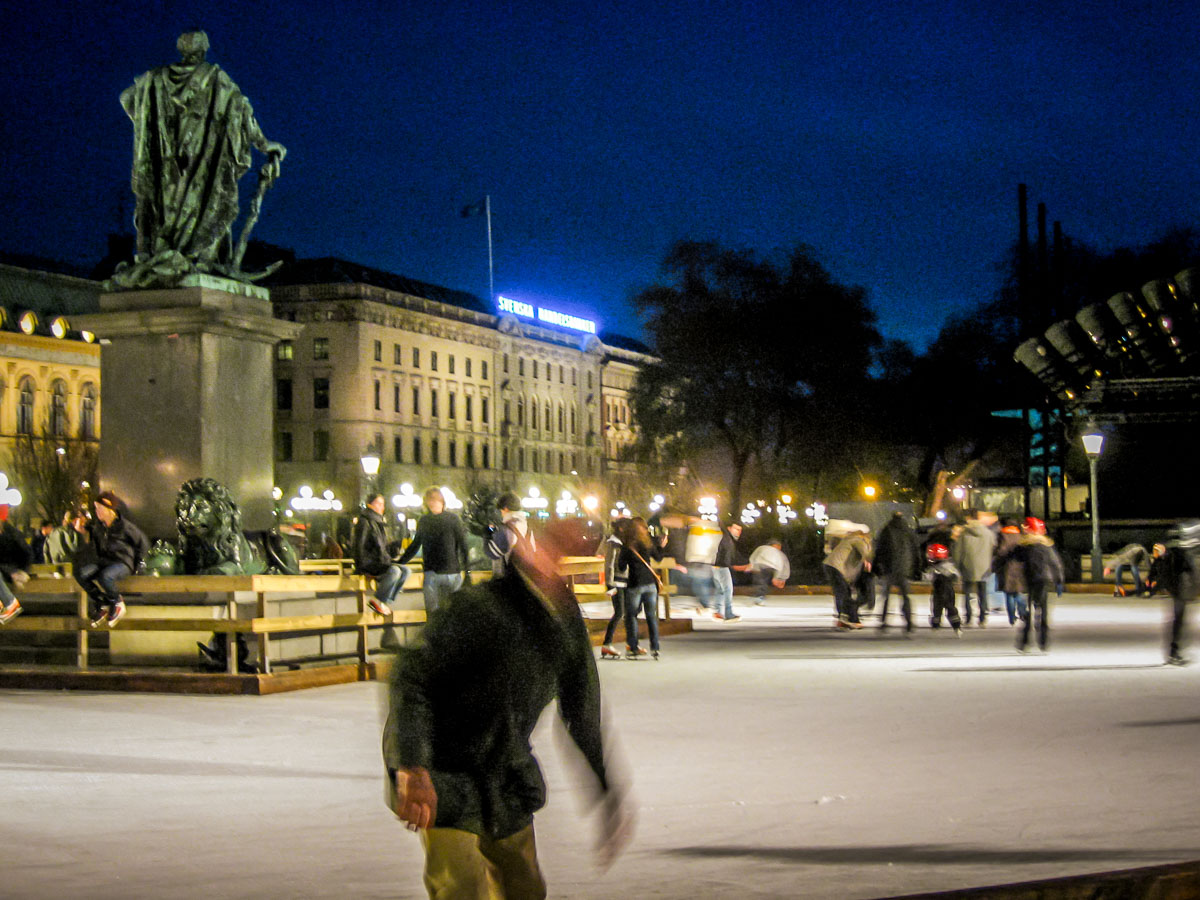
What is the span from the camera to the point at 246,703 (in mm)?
14344

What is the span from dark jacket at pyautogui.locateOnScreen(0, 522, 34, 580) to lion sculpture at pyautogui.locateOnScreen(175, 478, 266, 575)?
4.54 feet

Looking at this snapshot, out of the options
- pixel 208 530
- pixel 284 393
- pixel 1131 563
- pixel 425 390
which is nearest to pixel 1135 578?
pixel 1131 563

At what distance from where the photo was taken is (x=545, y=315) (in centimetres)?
12775

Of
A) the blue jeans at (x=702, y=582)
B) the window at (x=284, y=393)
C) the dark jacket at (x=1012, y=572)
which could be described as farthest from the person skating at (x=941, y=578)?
the window at (x=284, y=393)

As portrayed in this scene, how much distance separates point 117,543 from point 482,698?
11.4 metres

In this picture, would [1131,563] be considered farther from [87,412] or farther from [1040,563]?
[87,412]

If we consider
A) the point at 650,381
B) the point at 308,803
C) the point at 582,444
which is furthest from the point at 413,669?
the point at 582,444

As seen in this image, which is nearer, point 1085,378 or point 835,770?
point 835,770

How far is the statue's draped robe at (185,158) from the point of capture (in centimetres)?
1692

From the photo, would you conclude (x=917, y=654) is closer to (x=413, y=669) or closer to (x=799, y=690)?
(x=799, y=690)

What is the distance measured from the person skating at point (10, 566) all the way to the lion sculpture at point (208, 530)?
1.38 meters

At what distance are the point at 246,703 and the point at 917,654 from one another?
8.57 m

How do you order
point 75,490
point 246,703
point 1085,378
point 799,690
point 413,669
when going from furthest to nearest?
point 75,490, point 1085,378, point 799,690, point 246,703, point 413,669

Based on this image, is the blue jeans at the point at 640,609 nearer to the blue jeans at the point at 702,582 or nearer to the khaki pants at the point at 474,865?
the blue jeans at the point at 702,582
